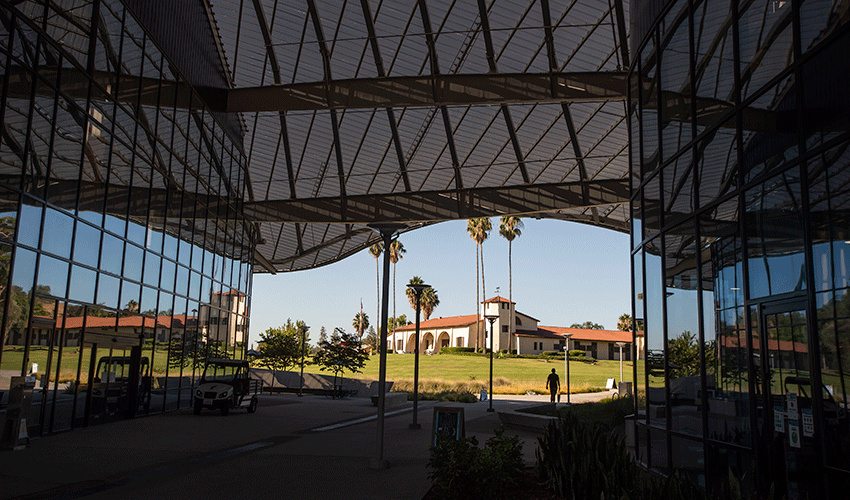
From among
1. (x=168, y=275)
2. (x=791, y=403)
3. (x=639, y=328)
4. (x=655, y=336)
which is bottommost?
(x=791, y=403)

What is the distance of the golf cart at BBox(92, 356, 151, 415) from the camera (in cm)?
1850

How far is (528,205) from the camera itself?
1196 inches

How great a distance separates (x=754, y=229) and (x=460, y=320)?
351 feet

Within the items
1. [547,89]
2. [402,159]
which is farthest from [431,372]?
[547,89]

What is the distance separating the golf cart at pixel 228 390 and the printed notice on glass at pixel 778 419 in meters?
18.5

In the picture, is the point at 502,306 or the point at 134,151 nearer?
the point at 134,151

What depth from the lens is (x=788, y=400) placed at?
310 inches

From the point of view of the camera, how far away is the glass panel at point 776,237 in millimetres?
7852

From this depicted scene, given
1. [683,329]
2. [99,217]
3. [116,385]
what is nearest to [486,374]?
[116,385]

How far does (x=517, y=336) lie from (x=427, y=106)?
84416 millimetres

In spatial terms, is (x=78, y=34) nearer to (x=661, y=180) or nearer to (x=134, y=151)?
(x=134, y=151)

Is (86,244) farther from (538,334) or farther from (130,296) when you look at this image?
(538,334)

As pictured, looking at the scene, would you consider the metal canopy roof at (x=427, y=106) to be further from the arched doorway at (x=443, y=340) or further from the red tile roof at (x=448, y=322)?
the arched doorway at (x=443, y=340)

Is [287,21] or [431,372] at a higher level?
[287,21]
